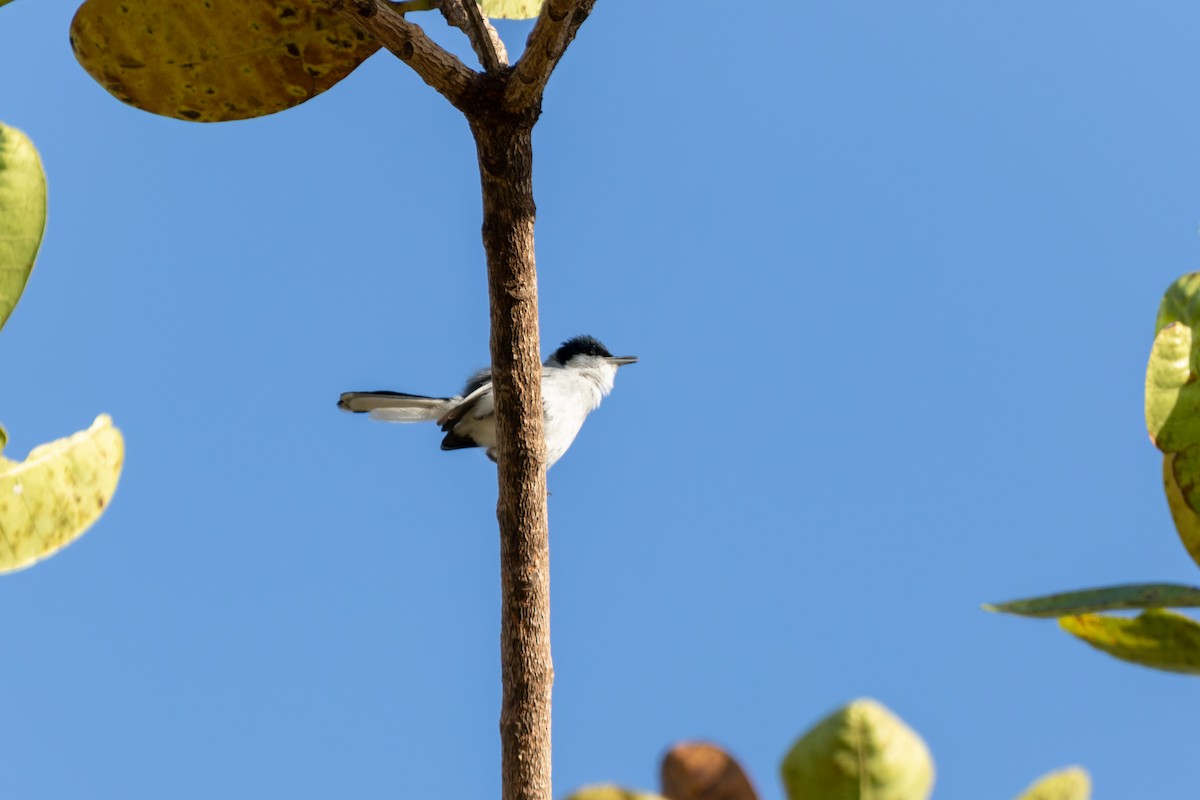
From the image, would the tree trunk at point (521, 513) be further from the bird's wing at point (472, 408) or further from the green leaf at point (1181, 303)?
the bird's wing at point (472, 408)

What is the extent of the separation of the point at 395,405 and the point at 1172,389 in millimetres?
6206

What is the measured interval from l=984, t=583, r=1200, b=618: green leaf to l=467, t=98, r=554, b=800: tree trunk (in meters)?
1.58

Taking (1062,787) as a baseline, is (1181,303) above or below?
above

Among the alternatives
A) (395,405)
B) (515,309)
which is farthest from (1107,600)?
(395,405)

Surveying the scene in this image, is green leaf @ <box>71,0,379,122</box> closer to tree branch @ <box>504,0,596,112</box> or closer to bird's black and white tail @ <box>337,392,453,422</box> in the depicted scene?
tree branch @ <box>504,0,596,112</box>

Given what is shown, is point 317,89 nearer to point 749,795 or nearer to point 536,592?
point 536,592

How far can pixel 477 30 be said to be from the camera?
2.47 meters

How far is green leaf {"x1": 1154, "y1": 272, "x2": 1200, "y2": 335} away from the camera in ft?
4.74

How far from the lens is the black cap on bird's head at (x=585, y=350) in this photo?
8.54 metres

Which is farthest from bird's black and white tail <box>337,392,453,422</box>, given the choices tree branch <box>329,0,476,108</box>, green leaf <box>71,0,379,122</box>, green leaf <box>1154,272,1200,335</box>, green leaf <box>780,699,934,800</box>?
green leaf <box>780,699,934,800</box>

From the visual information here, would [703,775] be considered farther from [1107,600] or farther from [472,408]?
[472,408]

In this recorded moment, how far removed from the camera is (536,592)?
273 cm

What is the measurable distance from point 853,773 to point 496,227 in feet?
5.79

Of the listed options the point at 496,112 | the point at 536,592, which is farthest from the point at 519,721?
the point at 496,112
